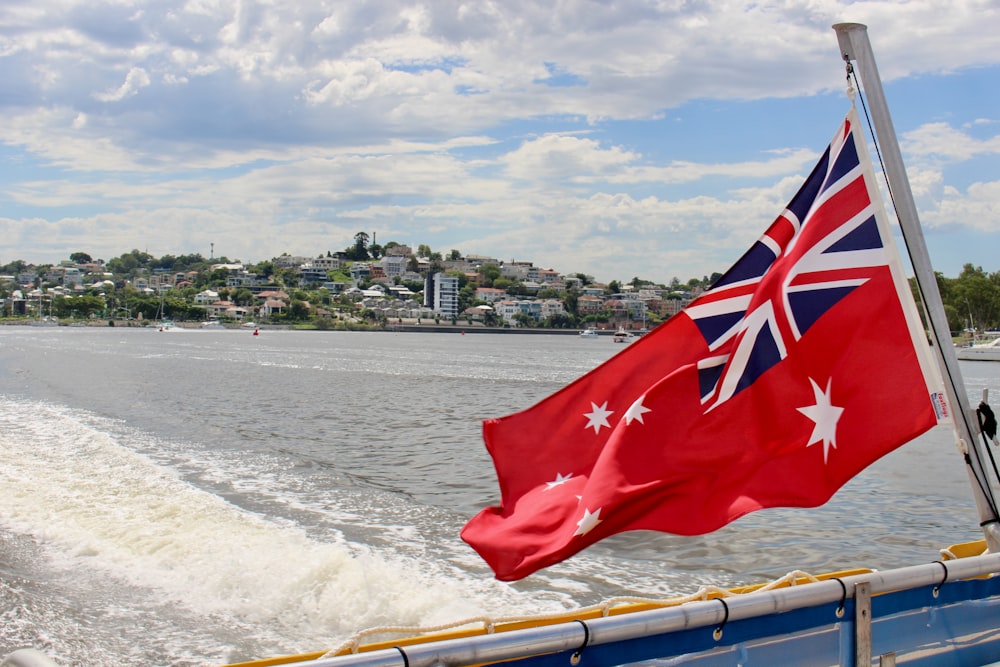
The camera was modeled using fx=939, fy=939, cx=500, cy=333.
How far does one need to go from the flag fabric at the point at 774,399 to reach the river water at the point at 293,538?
13.7 feet

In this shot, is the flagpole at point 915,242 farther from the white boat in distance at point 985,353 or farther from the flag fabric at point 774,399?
the white boat in distance at point 985,353

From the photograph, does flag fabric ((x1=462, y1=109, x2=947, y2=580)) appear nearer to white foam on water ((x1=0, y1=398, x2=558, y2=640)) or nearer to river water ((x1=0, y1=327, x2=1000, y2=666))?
river water ((x1=0, y1=327, x2=1000, y2=666))

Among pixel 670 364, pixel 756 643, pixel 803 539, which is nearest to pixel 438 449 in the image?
pixel 803 539

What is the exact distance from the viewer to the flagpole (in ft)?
15.3

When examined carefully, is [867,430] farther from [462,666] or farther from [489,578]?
[489,578]

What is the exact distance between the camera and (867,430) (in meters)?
4.66

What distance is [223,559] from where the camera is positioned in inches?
412

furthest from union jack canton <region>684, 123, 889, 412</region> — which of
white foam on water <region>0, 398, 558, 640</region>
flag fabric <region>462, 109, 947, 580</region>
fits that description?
white foam on water <region>0, 398, 558, 640</region>

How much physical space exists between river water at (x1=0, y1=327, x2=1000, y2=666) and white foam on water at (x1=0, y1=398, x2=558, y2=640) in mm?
36

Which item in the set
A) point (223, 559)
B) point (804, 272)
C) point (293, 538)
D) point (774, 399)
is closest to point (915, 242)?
point (804, 272)

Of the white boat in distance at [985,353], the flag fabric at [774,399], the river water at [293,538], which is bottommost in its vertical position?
the white boat in distance at [985,353]

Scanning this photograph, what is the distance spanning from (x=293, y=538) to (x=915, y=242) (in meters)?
8.97

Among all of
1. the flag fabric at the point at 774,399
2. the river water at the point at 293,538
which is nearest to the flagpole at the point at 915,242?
the flag fabric at the point at 774,399

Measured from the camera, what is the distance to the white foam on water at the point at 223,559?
8.88 m
